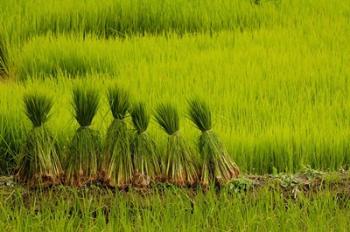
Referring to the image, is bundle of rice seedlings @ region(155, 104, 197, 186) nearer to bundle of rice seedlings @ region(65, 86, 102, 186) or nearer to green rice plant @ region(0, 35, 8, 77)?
bundle of rice seedlings @ region(65, 86, 102, 186)

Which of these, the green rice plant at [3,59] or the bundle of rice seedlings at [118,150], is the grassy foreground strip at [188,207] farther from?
the green rice plant at [3,59]

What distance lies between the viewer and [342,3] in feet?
21.4

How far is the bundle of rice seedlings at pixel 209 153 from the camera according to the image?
12.0ft

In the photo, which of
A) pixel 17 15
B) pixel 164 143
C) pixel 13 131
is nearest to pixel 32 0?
pixel 17 15

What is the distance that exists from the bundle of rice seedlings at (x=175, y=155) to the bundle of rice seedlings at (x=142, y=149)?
0.16 ft

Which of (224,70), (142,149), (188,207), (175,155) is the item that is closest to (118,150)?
(142,149)

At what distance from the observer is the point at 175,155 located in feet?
12.0

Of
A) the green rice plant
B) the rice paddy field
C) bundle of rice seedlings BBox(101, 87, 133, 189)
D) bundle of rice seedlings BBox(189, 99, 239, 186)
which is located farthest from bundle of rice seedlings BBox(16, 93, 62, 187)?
the green rice plant

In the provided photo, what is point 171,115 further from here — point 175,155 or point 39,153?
point 39,153

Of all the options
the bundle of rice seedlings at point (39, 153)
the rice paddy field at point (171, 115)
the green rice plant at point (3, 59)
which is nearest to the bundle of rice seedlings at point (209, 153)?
the rice paddy field at point (171, 115)

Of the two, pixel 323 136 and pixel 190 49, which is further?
pixel 190 49

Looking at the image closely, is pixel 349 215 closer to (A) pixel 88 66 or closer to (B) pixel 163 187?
(B) pixel 163 187

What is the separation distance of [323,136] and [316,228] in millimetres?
712

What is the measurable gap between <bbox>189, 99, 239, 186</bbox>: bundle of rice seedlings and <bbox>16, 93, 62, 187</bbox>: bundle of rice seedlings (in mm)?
545
